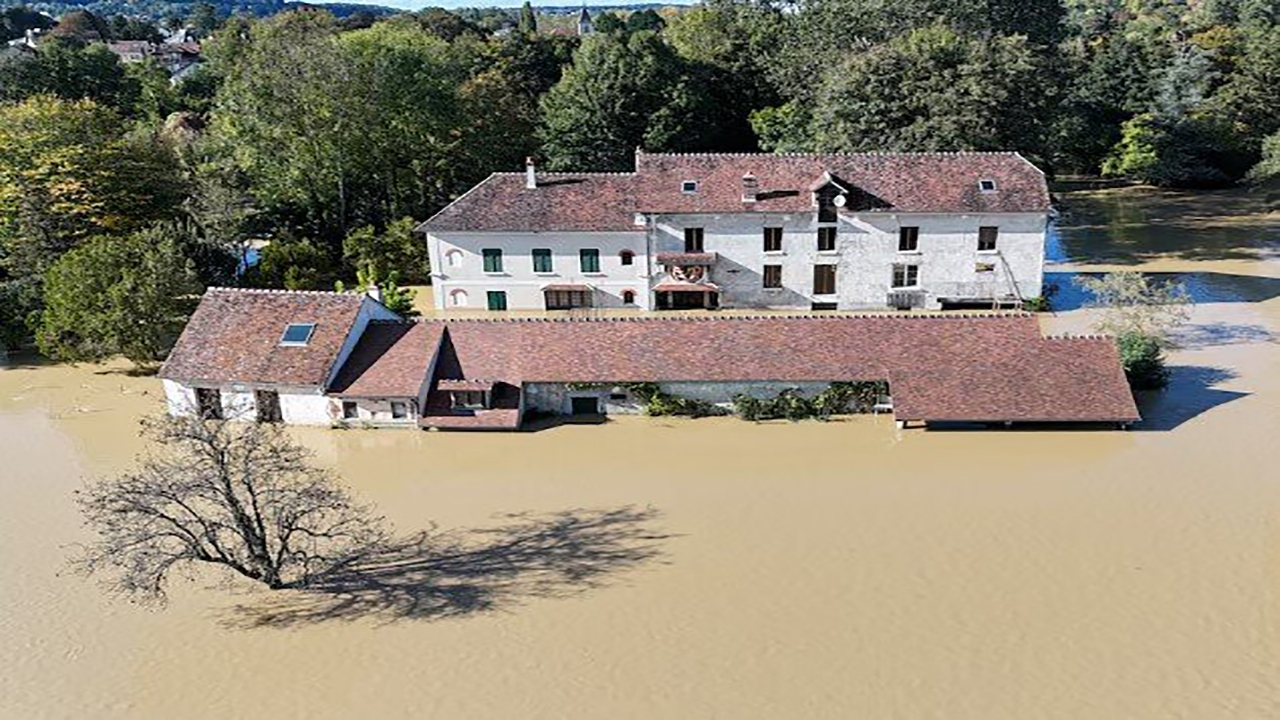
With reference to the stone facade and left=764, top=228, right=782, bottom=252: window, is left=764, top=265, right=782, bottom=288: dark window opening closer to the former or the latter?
the stone facade

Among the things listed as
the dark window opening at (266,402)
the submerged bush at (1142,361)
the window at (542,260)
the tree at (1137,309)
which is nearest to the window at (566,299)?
the window at (542,260)

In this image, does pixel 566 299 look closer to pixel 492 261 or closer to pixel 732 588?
pixel 492 261

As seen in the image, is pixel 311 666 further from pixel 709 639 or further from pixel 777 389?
pixel 777 389

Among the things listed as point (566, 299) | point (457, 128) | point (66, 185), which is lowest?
point (566, 299)

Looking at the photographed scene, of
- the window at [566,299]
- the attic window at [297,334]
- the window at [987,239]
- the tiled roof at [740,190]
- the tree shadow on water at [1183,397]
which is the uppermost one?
the tiled roof at [740,190]

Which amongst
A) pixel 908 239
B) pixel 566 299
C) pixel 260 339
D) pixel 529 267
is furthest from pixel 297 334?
pixel 908 239

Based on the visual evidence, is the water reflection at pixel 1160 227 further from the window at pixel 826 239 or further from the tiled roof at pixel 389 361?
the tiled roof at pixel 389 361

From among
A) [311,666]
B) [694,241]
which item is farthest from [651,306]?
[311,666]
